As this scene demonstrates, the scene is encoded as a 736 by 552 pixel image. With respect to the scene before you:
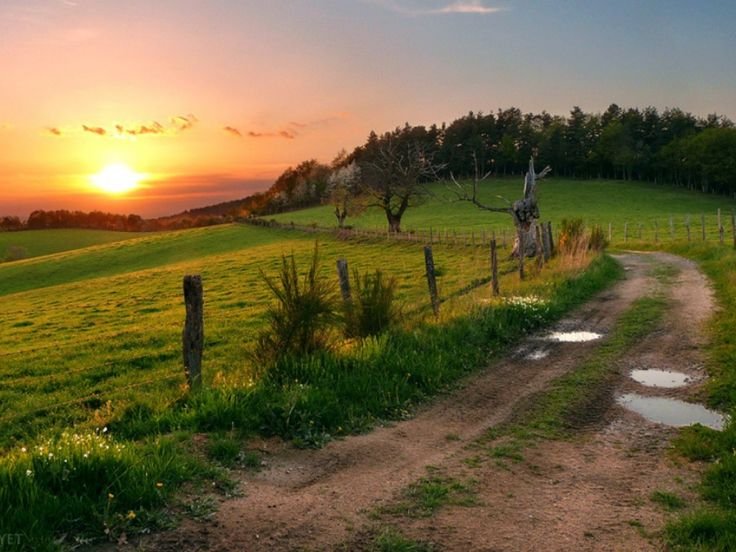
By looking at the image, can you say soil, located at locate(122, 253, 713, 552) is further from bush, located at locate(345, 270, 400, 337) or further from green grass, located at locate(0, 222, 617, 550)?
bush, located at locate(345, 270, 400, 337)

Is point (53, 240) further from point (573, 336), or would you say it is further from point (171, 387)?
point (573, 336)

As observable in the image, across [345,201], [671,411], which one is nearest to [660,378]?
[671,411]

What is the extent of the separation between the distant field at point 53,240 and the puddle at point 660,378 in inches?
3674

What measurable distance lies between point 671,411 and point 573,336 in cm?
485

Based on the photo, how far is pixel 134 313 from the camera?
29.0m

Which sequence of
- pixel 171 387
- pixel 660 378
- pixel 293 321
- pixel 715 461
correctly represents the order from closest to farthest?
1. pixel 715 461
2. pixel 293 321
3. pixel 660 378
4. pixel 171 387

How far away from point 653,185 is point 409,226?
63.1 m

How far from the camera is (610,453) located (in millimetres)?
7008

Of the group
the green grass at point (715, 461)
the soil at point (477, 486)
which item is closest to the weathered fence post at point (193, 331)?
the soil at point (477, 486)

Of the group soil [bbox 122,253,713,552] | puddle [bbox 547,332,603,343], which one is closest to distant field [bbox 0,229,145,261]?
puddle [bbox 547,332,603,343]

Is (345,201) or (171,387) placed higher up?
(345,201)

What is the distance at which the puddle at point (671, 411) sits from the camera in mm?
7961

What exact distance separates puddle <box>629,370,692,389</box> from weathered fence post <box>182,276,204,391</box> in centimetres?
732

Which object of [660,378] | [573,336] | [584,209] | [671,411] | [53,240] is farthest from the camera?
[53,240]
